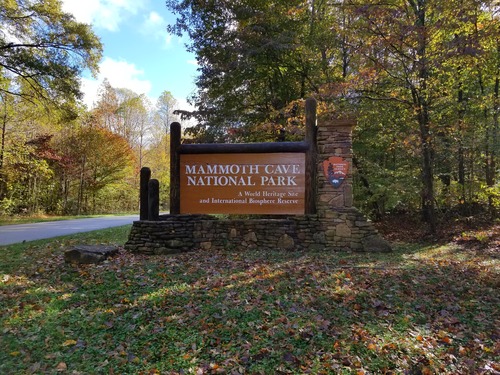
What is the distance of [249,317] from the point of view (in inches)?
155

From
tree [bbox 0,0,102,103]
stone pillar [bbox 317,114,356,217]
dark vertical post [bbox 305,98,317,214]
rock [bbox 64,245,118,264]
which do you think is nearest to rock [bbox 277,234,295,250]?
dark vertical post [bbox 305,98,317,214]

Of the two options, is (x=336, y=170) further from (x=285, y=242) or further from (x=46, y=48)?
(x=46, y=48)

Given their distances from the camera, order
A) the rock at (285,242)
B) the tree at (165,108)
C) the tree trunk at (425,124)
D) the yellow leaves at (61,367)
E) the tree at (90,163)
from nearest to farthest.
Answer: the yellow leaves at (61,367)
the rock at (285,242)
the tree trunk at (425,124)
the tree at (90,163)
the tree at (165,108)

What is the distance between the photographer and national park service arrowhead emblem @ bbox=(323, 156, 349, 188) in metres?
7.31

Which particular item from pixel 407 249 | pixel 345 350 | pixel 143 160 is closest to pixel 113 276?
pixel 345 350

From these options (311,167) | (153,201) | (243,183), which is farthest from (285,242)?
(153,201)

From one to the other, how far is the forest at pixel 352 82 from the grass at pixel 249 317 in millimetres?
5711

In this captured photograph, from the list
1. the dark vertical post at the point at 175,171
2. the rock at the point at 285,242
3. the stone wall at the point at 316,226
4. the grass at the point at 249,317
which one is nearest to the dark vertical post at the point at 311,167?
the stone wall at the point at 316,226

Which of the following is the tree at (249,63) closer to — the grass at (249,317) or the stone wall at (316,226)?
the stone wall at (316,226)

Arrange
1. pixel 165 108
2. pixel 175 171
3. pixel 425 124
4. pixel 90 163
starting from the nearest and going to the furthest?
1. pixel 175 171
2. pixel 425 124
3. pixel 90 163
4. pixel 165 108

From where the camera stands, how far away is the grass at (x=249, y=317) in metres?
3.20

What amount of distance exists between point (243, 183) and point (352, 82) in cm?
545

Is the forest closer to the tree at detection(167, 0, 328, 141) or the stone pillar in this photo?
the tree at detection(167, 0, 328, 141)

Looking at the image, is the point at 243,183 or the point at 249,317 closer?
the point at 249,317
